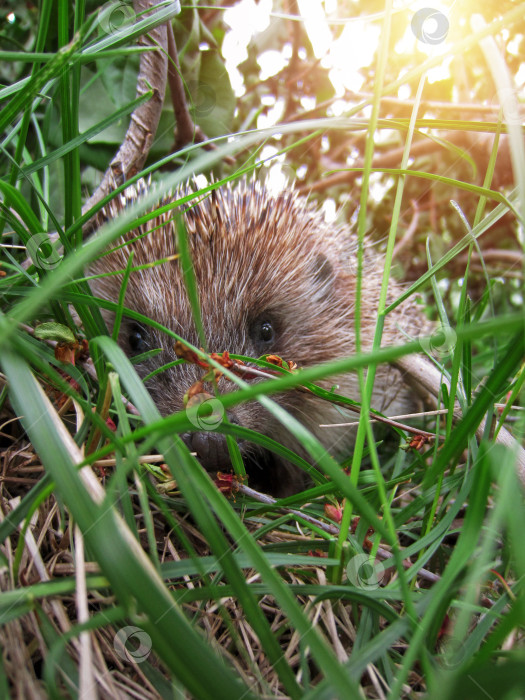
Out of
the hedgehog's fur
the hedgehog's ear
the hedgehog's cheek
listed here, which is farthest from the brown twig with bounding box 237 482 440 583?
the hedgehog's ear

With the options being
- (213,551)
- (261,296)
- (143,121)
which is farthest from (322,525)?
(143,121)

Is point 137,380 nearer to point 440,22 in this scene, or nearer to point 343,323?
point 440,22

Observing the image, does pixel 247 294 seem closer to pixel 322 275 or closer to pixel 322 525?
pixel 322 275

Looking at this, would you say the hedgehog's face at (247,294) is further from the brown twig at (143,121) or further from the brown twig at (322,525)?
the brown twig at (322,525)

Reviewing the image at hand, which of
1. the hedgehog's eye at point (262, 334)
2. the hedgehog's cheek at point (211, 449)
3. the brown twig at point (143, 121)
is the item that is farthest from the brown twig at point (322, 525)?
the brown twig at point (143, 121)

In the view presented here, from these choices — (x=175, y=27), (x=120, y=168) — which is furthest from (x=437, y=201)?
(x=120, y=168)

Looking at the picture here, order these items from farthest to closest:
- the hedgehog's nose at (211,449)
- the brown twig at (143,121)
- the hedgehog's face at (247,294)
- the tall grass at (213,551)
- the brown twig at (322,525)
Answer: the hedgehog's face at (247,294), the brown twig at (143,121), the hedgehog's nose at (211,449), the brown twig at (322,525), the tall grass at (213,551)
